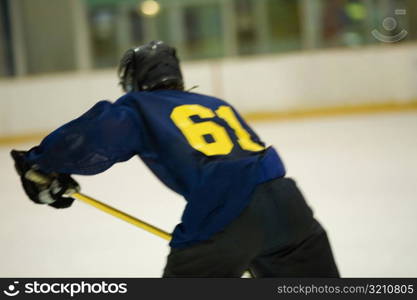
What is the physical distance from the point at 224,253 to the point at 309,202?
2267 mm

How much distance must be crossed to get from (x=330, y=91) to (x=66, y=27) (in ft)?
13.2

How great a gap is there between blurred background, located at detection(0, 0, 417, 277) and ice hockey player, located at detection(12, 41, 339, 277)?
95cm

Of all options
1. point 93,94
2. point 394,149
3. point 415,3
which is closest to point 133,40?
point 93,94

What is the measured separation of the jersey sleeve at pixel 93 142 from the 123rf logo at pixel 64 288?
1.00 ft

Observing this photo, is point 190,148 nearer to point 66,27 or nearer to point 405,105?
point 405,105

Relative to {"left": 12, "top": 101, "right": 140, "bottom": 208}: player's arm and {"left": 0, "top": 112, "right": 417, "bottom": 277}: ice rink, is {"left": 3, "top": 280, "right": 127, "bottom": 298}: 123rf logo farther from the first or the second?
{"left": 0, "top": 112, "right": 417, "bottom": 277}: ice rink

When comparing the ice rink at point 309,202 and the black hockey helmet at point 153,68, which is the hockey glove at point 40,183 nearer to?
the black hockey helmet at point 153,68

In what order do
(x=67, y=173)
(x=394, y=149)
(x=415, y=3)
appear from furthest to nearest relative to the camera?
(x=415, y=3) < (x=394, y=149) < (x=67, y=173)

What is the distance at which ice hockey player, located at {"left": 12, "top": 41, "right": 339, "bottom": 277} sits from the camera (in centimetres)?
151

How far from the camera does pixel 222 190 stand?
59.7 inches

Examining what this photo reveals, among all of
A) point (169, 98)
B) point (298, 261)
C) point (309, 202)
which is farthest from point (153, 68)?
point (309, 202)

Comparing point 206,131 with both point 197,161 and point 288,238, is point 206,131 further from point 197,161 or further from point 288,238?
point 288,238

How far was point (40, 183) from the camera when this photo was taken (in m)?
1.68

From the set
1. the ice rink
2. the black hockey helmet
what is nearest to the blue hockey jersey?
the black hockey helmet
